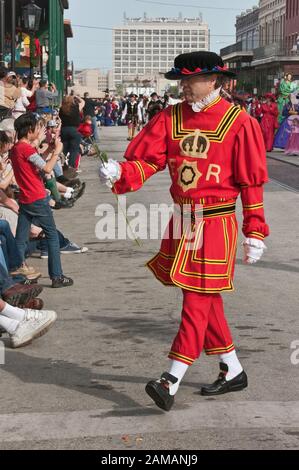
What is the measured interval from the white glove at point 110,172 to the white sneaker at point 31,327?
1641 millimetres

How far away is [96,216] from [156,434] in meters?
9.54

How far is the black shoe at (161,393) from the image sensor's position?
17.3ft

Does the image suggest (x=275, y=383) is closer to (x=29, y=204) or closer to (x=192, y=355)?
(x=192, y=355)

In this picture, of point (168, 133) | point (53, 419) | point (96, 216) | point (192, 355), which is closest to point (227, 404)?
point (192, 355)

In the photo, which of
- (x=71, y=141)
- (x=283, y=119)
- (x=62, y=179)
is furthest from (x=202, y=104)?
(x=283, y=119)

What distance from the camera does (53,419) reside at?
524cm

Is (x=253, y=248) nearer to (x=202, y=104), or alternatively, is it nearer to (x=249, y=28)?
(x=202, y=104)

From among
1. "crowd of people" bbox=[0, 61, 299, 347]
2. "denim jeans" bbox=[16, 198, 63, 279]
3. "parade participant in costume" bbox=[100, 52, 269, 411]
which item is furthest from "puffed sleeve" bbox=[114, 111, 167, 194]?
"denim jeans" bbox=[16, 198, 63, 279]

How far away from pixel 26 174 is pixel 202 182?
3834 millimetres

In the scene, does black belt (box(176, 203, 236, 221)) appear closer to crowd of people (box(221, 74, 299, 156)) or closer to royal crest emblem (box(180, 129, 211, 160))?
royal crest emblem (box(180, 129, 211, 160))

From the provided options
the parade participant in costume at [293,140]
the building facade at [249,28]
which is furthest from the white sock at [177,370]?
the building facade at [249,28]

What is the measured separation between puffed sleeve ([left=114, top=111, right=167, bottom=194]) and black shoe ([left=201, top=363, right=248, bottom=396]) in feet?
3.77

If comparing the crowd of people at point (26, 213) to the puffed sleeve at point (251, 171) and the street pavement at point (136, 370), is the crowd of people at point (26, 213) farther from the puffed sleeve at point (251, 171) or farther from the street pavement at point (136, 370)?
the puffed sleeve at point (251, 171)

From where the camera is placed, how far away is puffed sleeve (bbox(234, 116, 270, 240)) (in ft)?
17.6
